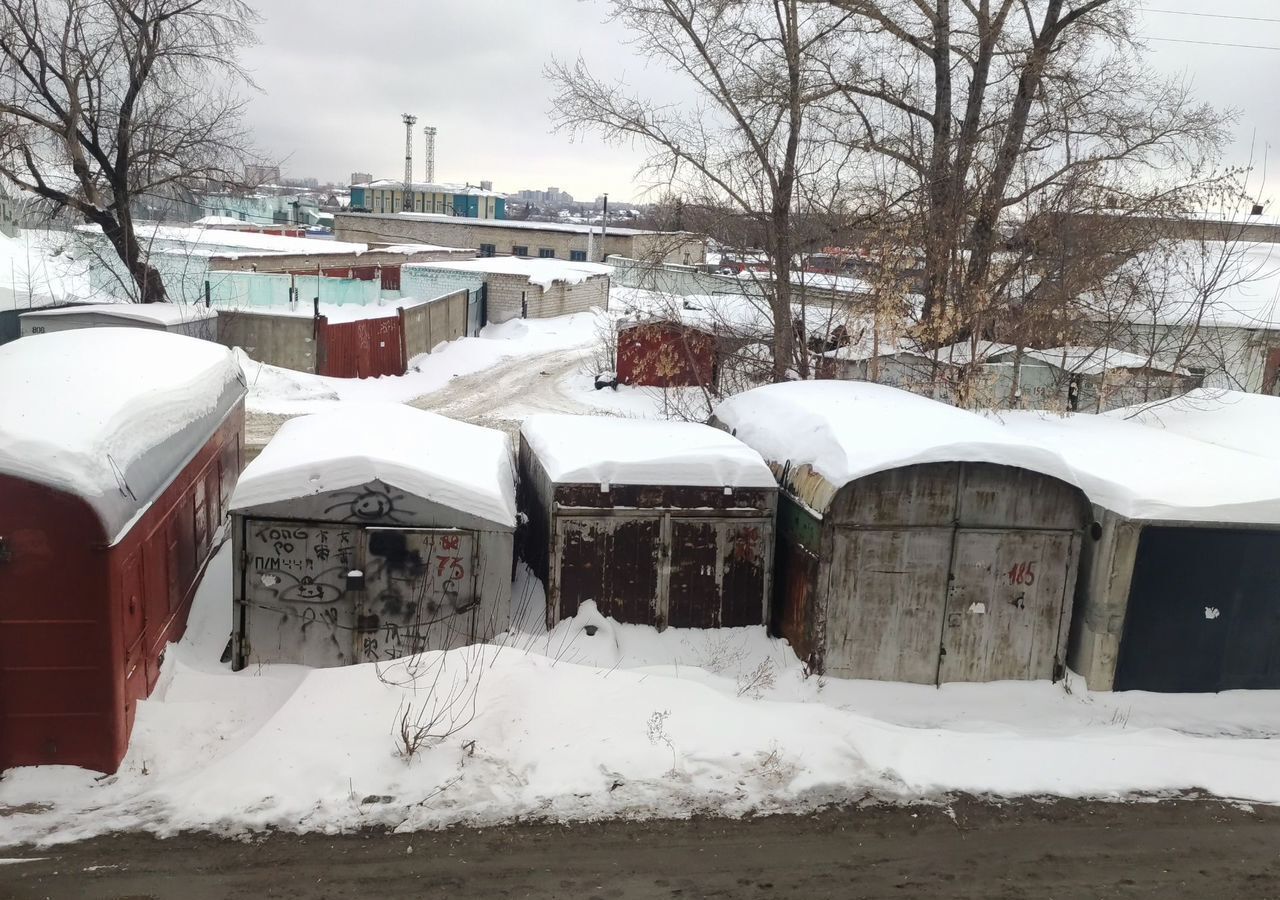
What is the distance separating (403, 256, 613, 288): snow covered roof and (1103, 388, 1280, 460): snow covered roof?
2595cm

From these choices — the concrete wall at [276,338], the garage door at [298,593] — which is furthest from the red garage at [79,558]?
the concrete wall at [276,338]

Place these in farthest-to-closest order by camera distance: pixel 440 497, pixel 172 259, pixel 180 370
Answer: pixel 172 259 → pixel 180 370 → pixel 440 497

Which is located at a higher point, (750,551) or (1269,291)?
(1269,291)

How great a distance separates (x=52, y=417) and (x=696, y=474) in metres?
4.86

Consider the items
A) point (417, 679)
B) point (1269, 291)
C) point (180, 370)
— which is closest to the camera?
point (417, 679)

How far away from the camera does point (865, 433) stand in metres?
8.32

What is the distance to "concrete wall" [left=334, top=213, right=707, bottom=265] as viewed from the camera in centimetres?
5656

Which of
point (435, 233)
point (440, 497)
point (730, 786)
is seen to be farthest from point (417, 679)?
point (435, 233)

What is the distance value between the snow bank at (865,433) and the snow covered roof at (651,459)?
1.70 feet

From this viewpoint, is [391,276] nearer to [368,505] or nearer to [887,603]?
[368,505]

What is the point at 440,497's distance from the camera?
296 inches

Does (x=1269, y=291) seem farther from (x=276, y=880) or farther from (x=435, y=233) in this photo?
(x=435, y=233)

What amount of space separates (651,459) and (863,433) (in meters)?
1.89

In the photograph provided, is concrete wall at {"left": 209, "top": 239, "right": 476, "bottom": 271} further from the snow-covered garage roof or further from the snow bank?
the snow-covered garage roof
